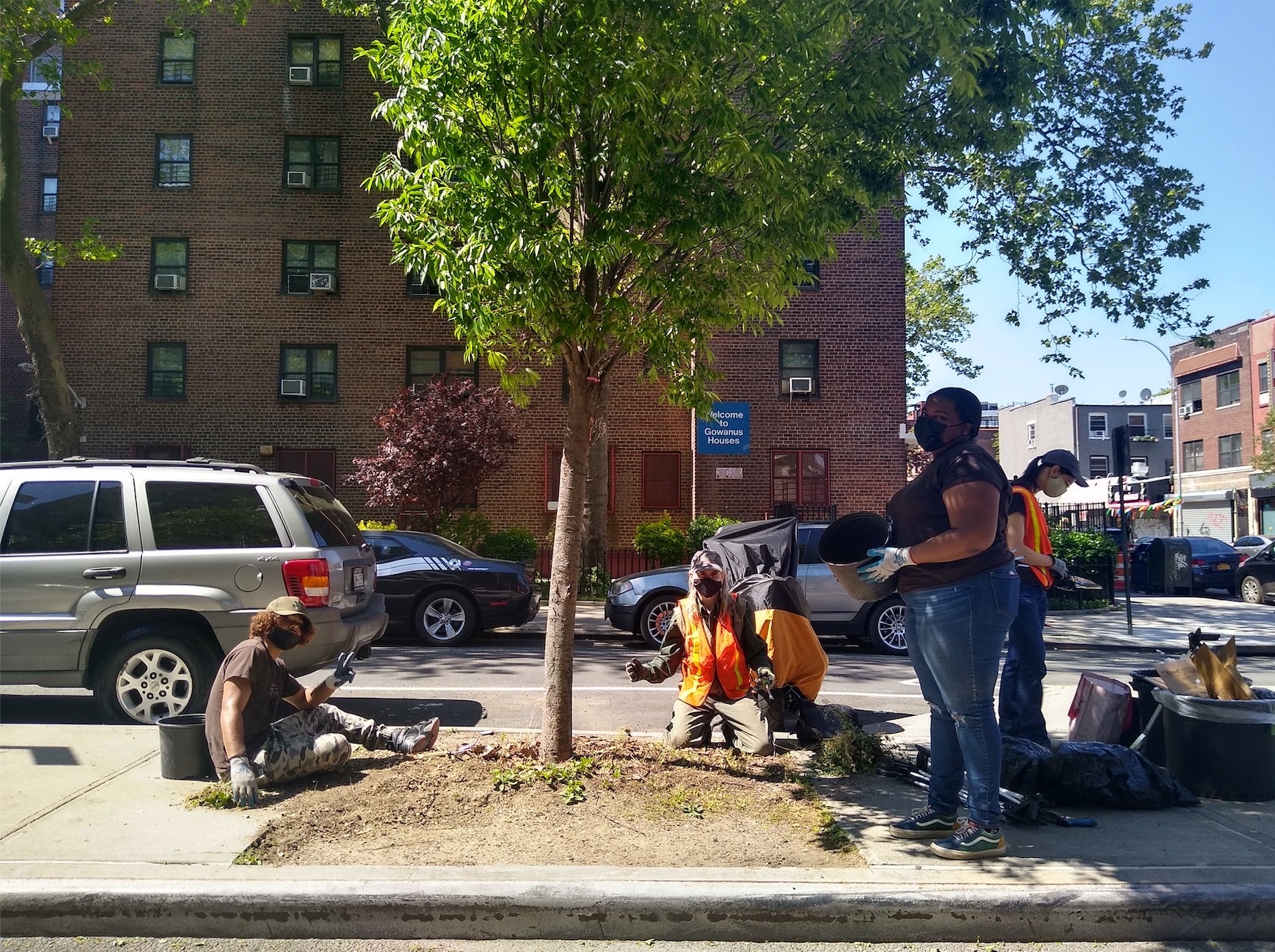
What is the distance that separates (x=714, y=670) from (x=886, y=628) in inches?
270

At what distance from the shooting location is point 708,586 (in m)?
6.09

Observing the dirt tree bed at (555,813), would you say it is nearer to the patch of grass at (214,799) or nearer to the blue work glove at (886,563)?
the patch of grass at (214,799)

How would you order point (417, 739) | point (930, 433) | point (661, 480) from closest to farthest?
point (930, 433) → point (417, 739) → point (661, 480)

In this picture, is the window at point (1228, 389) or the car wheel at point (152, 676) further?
the window at point (1228, 389)

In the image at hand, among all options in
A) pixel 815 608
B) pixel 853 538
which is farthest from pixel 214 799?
pixel 815 608

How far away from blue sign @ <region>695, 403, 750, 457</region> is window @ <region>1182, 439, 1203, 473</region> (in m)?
32.8

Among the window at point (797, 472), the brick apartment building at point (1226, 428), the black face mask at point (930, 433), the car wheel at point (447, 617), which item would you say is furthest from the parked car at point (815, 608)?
the brick apartment building at point (1226, 428)

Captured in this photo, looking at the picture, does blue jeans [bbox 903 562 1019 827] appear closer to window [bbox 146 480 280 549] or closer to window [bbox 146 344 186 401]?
window [bbox 146 480 280 549]

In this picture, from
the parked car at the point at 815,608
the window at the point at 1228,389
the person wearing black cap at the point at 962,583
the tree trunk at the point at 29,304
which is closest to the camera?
the person wearing black cap at the point at 962,583

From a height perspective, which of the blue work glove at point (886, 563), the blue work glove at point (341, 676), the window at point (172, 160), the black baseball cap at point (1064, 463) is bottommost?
the blue work glove at point (341, 676)

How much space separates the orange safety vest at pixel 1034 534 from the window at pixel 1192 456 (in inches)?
1786

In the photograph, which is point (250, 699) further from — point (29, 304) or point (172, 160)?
point (172, 160)

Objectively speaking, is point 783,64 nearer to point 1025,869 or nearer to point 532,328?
point 532,328

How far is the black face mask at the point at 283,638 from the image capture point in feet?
17.8
